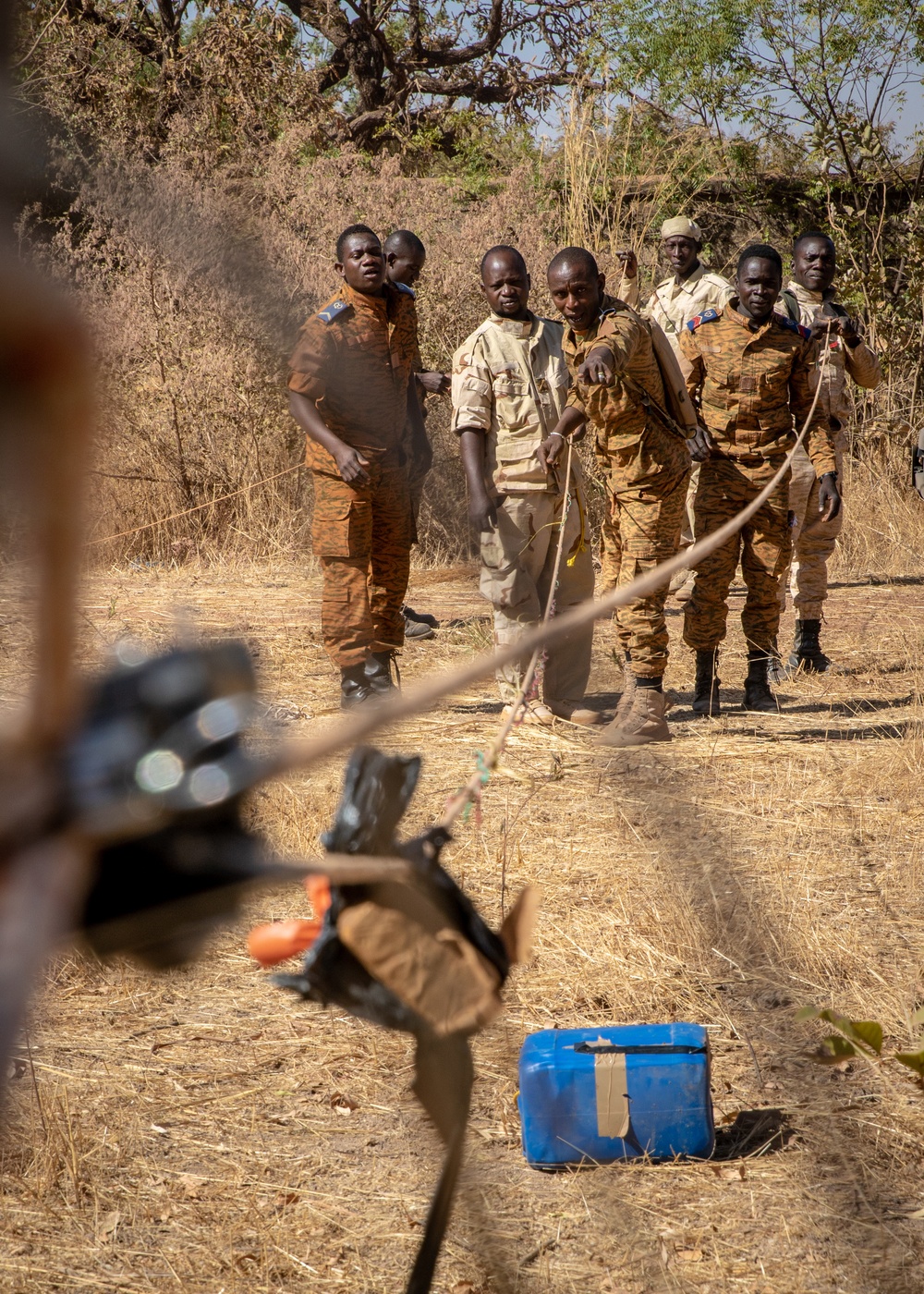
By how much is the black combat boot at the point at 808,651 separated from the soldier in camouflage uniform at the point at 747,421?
778 mm

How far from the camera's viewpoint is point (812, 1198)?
7.43 feet

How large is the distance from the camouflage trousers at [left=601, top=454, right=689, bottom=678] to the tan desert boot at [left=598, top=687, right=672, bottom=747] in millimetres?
→ 94

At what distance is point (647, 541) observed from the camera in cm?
490

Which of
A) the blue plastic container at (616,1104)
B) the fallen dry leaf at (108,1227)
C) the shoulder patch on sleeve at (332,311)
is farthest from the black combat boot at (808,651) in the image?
the fallen dry leaf at (108,1227)

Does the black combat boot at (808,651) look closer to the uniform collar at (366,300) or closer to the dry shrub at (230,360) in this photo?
the uniform collar at (366,300)

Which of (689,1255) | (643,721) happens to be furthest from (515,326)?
(689,1255)

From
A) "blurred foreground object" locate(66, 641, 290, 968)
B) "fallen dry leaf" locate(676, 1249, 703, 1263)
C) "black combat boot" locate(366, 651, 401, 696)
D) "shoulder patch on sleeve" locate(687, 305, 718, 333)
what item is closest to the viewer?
"blurred foreground object" locate(66, 641, 290, 968)

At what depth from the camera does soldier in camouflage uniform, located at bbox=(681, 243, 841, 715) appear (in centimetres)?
509

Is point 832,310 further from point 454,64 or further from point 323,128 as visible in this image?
point 454,64

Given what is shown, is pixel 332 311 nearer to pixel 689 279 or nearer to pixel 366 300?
pixel 366 300

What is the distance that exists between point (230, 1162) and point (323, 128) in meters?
13.7

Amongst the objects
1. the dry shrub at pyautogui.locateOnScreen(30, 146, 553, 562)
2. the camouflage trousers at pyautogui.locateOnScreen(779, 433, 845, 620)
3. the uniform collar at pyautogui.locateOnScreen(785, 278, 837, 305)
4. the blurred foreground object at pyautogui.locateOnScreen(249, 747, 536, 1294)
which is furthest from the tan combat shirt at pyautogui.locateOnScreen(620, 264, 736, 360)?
the blurred foreground object at pyautogui.locateOnScreen(249, 747, 536, 1294)

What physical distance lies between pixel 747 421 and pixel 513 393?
98cm

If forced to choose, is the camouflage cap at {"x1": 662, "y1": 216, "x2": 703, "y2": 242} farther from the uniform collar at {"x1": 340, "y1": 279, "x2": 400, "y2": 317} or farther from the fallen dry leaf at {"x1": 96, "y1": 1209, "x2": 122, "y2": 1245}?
the fallen dry leaf at {"x1": 96, "y1": 1209, "x2": 122, "y2": 1245}
